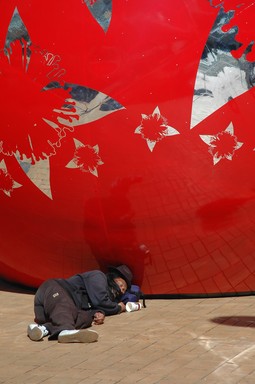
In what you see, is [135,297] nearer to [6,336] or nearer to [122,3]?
[6,336]

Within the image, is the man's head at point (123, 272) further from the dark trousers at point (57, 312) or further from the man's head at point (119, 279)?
the dark trousers at point (57, 312)

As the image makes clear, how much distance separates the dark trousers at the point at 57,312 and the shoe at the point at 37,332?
0.05m

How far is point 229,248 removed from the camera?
241 inches

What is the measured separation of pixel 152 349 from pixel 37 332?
0.82m

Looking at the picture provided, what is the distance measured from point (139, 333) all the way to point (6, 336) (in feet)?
2.91

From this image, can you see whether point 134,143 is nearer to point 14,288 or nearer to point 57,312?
point 57,312

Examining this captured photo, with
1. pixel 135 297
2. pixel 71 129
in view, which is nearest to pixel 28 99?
pixel 71 129

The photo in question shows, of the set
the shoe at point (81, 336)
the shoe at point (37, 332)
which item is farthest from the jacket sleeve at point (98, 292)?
the shoe at point (81, 336)

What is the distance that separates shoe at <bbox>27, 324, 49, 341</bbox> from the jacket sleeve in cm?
58

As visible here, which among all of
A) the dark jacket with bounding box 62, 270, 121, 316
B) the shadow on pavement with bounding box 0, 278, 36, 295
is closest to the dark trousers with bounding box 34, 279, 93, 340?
the dark jacket with bounding box 62, 270, 121, 316

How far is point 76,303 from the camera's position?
5805 mm

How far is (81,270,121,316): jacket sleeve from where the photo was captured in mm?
5902

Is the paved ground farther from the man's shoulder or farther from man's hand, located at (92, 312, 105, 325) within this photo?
the man's shoulder

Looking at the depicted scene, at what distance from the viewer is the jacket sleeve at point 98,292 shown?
5.90m
